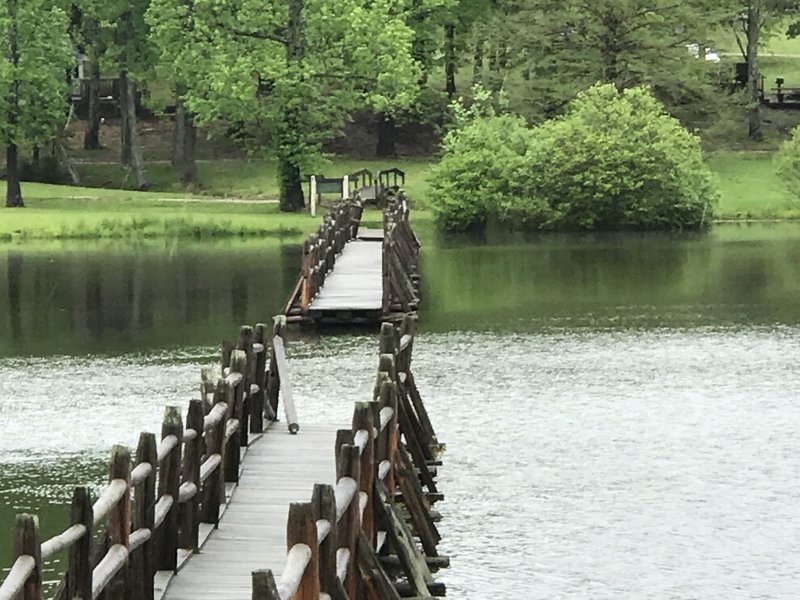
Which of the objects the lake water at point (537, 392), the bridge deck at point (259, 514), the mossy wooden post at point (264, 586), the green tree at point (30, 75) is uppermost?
the green tree at point (30, 75)

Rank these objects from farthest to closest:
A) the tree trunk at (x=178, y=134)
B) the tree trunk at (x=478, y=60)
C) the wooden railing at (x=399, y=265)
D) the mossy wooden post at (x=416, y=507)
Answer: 1. the tree trunk at (x=478, y=60)
2. the tree trunk at (x=178, y=134)
3. the wooden railing at (x=399, y=265)
4. the mossy wooden post at (x=416, y=507)

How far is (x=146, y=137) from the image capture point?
276ft

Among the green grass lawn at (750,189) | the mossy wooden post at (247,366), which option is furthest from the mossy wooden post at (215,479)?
the green grass lawn at (750,189)

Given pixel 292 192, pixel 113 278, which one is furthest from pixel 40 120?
pixel 113 278

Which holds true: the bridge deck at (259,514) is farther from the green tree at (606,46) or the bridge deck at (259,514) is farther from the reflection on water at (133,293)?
the green tree at (606,46)

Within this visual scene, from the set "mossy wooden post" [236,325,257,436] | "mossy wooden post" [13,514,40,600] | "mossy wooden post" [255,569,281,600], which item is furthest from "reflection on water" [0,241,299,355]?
"mossy wooden post" [255,569,281,600]

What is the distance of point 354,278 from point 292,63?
2650cm

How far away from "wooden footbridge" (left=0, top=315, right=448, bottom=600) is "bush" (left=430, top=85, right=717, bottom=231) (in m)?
46.3

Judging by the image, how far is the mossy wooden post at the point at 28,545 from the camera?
928 cm

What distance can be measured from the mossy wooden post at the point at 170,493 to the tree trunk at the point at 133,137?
208 feet

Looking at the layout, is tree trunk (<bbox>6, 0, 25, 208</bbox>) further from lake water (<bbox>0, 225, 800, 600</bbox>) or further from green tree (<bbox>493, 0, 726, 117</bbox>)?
green tree (<bbox>493, 0, 726, 117</bbox>)

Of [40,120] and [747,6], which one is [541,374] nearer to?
[40,120]

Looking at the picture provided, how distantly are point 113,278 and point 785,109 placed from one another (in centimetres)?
4462

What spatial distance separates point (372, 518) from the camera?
14188mm
